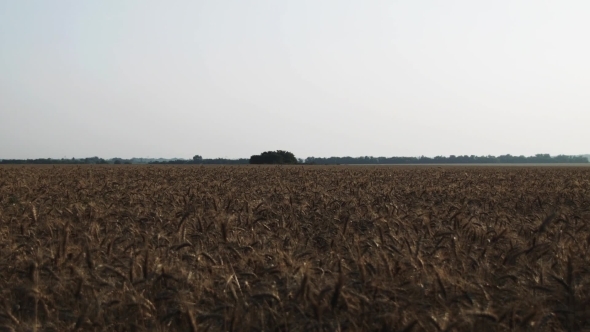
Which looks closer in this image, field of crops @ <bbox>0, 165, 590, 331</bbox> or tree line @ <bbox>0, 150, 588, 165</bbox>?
field of crops @ <bbox>0, 165, 590, 331</bbox>

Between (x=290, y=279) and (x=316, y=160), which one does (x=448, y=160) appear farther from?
(x=290, y=279)

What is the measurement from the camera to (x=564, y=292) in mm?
4227

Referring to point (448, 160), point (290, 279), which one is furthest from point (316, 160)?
point (290, 279)

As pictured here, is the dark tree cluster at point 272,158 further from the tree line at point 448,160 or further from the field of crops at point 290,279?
the field of crops at point 290,279

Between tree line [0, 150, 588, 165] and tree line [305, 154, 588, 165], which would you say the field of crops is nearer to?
tree line [0, 150, 588, 165]

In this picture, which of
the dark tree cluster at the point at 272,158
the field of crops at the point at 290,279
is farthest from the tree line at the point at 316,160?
the field of crops at the point at 290,279

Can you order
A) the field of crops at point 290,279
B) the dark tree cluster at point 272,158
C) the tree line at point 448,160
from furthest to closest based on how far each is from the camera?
the tree line at point 448,160 → the dark tree cluster at point 272,158 → the field of crops at point 290,279

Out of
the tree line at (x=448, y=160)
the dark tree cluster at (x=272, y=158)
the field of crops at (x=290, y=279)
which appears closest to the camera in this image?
the field of crops at (x=290, y=279)

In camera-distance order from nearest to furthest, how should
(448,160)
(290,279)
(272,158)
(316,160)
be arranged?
(290,279) < (272,158) < (316,160) < (448,160)

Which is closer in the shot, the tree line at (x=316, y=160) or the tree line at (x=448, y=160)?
the tree line at (x=316, y=160)

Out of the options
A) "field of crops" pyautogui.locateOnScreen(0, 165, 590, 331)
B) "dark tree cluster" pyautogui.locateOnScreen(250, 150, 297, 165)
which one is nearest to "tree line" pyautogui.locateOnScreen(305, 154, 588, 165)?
"dark tree cluster" pyautogui.locateOnScreen(250, 150, 297, 165)

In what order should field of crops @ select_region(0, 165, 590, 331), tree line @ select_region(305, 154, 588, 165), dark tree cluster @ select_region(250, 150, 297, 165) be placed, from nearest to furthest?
1. field of crops @ select_region(0, 165, 590, 331)
2. dark tree cluster @ select_region(250, 150, 297, 165)
3. tree line @ select_region(305, 154, 588, 165)

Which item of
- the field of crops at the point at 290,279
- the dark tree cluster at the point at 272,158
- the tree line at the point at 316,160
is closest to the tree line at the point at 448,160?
the tree line at the point at 316,160

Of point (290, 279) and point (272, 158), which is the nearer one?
point (290, 279)
